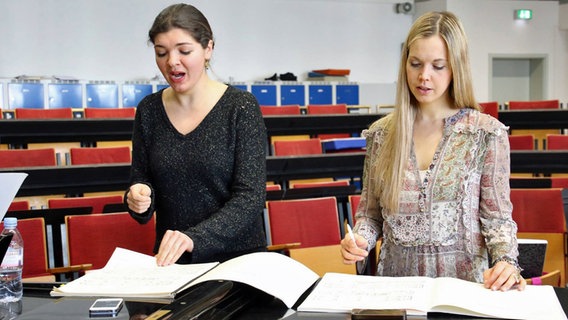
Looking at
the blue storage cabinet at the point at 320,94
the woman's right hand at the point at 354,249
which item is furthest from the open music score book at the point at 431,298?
the blue storage cabinet at the point at 320,94

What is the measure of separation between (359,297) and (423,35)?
765 millimetres

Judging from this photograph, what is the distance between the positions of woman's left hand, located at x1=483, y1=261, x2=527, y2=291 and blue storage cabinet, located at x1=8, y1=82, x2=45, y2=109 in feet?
37.6

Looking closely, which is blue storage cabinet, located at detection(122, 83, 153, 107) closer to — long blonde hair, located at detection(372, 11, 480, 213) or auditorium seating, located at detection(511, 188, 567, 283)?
auditorium seating, located at detection(511, 188, 567, 283)

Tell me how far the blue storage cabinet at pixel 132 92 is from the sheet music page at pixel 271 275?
1165 centimetres

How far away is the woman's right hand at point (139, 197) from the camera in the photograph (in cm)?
193

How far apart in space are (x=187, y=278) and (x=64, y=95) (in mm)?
11400

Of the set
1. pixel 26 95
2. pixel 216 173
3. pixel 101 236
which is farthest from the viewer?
pixel 26 95

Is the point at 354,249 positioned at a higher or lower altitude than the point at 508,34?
lower

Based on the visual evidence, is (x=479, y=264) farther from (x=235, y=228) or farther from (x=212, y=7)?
(x=212, y=7)

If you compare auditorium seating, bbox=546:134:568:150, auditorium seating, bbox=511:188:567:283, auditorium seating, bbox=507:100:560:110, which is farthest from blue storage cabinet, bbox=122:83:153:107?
auditorium seating, bbox=511:188:567:283

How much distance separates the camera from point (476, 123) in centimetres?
187

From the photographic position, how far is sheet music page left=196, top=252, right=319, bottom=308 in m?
1.43

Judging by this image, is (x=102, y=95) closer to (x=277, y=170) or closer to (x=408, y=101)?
(x=277, y=170)

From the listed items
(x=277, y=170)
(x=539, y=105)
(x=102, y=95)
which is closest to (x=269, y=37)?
(x=102, y=95)
